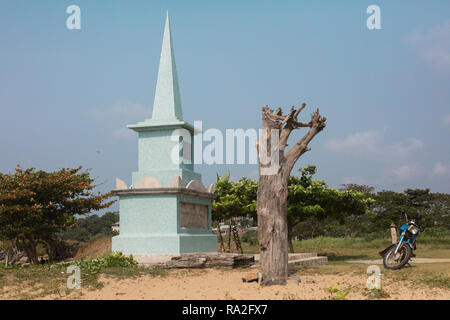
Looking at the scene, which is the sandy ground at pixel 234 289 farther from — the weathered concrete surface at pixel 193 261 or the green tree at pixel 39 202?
the green tree at pixel 39 202

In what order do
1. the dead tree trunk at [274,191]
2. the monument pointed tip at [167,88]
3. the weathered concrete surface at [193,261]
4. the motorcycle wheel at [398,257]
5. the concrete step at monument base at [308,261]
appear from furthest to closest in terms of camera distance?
the monument pointed tip at [167,88] < the concrete step at monument base at [308,261] < the weathered concrete surface at [193,261] < the motorcycle wheel at [398,257] < the dead tree trunk at [274,191]

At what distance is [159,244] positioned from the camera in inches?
597

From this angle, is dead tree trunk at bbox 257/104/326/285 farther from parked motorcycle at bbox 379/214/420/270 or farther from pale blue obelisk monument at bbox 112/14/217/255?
pale blue obelisk monument at bbox 112/14/217/255

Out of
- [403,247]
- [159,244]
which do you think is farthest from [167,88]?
[403,247]

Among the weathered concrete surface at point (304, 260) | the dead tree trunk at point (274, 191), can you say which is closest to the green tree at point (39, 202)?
the weathered concrete surface at point (304, 260)

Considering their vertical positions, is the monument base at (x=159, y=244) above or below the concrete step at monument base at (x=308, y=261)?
above

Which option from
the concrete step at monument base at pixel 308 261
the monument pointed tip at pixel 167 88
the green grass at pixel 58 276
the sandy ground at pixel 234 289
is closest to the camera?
the sandy ground at pixel 234 289

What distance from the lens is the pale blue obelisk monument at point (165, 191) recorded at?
15.4 m

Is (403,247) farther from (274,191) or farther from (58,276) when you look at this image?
(58,276)

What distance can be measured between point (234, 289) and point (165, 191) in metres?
5.89

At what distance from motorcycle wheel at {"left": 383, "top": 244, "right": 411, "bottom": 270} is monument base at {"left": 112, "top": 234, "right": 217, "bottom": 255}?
610 cm

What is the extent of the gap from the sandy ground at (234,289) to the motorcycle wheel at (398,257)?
5.33 feet

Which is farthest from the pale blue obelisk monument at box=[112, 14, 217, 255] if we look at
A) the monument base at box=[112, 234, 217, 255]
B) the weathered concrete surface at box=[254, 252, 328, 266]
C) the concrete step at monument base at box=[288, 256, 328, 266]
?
the concrete step at monument base at box=[288, 256, 328, 266]
